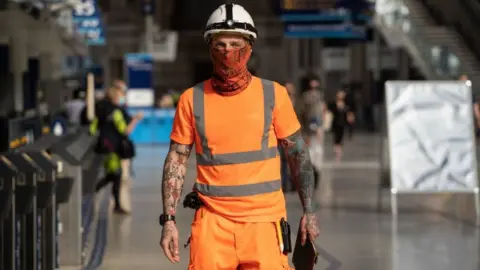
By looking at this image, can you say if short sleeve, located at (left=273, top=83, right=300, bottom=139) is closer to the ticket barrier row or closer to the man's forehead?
the man's forehead

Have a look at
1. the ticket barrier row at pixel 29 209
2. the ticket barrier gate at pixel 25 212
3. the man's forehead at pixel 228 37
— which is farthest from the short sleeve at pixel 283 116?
the ticket barrier gate at pixel 25 212

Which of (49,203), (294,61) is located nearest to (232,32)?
(49,203)

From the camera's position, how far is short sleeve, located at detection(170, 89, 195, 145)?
6.33 metres

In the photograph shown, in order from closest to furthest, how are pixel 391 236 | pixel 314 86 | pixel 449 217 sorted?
1. pixel 391 236
2. pixel 449 217
3. pixel 314 86

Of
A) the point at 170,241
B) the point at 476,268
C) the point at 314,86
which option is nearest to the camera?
the point at 170,241

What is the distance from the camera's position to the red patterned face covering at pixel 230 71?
6.30m

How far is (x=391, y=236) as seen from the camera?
47.2 ft

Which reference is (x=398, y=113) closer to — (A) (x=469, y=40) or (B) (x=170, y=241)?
(B) (x=170, y=241)

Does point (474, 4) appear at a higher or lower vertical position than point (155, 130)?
higher

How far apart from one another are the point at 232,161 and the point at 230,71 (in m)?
0.44

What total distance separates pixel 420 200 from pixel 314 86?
9.14 ft

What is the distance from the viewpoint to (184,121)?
20.8 ft

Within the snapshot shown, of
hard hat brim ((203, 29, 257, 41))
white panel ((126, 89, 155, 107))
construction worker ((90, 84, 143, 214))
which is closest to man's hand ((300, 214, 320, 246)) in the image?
hard hat brim ((203, 29, 257, 41))

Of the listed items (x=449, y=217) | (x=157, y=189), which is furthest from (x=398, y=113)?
(x=157, y=189)
